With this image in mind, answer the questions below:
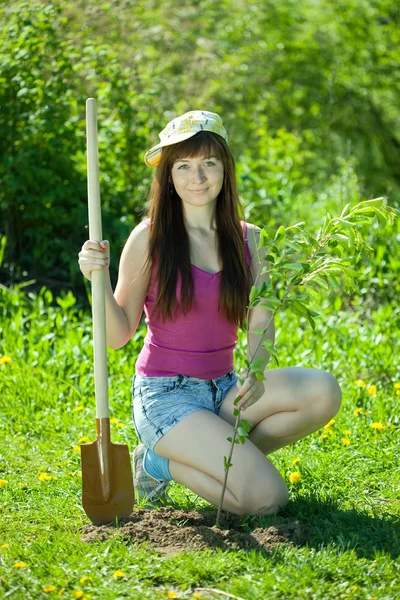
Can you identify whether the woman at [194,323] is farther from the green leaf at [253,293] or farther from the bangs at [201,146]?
the green leaf at [253,293]

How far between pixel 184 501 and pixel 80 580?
74 centimetres

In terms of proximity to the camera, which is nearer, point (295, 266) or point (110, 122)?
point (295, 266)

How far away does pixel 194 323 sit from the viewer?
3006mm

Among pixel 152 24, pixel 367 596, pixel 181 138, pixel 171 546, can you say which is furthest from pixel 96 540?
pixel 152 24

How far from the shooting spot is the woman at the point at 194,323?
2.90 m

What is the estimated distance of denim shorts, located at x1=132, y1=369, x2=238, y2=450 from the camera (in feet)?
9.52

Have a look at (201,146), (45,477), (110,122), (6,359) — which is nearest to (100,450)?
(45,477)

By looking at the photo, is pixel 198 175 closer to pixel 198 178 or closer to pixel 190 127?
pixel 198 178

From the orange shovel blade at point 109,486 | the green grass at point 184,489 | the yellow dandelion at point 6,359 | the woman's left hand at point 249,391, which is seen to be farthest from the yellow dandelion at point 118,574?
the yellow dandelion at point 6,359

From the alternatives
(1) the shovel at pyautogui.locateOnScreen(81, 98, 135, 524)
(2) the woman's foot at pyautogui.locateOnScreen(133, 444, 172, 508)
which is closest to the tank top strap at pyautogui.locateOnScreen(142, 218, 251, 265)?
(1) the shovel at pyautogui.locateOnScreen(81, 98, 135, 524)

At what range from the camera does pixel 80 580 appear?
2.33 metres

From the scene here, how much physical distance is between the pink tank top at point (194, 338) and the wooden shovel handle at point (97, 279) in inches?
11.9

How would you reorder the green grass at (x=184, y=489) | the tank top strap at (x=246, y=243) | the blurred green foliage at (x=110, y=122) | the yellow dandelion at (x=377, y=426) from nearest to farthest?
the green grass at (x=184, y=489) < the tank top strap at (x=246, y=243) < the yellow dandelion at (x=377, y=426) < the blurred green foliage at (x=110, y=122)

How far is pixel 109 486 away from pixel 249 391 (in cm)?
52
